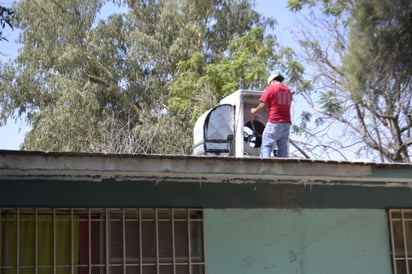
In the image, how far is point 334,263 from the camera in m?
8.45

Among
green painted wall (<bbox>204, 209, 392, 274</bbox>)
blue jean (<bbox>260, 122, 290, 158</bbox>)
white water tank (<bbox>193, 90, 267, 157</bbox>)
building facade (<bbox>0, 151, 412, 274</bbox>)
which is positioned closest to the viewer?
building facade (<bbox>0, 151, 412, 274</bbox>)

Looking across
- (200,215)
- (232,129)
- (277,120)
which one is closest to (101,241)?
(200,215)

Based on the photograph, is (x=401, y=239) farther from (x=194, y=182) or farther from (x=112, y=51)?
(x=112, y=51)

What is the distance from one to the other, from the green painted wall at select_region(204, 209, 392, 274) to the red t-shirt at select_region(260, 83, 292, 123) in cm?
135

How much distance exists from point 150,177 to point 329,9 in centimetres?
1424

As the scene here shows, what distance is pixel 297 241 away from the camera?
830 centimetres

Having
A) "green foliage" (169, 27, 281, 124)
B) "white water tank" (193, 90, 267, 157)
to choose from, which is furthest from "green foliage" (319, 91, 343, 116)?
"white water tank" (193, 90, 267, 157)

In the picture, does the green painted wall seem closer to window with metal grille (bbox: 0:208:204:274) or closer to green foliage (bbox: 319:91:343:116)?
window with metal grille (bbox: 0:208:204:274)

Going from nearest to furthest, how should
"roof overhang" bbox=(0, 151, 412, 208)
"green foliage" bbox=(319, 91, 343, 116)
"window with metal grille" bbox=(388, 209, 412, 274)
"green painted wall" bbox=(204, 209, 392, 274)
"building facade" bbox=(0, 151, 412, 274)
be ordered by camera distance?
"roof overhang" bbox=(0, 151, 412, 208)
"building facade" bbox=(0, 151, 412, 274)
"green painted wall" bbox=(204, 209, 392, 274)
"window with metal grille" bbox=(388, 209, 412, 274)
"green foliage" bbox=(319, 91, 343, 116)

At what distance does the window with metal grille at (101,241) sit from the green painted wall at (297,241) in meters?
0.25

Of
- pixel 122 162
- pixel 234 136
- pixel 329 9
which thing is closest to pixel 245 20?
pixel 329 9

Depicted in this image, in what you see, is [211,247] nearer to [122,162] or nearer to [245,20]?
[122,162]

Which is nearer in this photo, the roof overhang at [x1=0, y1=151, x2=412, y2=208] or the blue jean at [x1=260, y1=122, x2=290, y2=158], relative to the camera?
the roof overhang at [x1=0, y1=151, x2=412, y2=208]

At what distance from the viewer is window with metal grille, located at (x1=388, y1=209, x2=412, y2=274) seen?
8.80 meters
